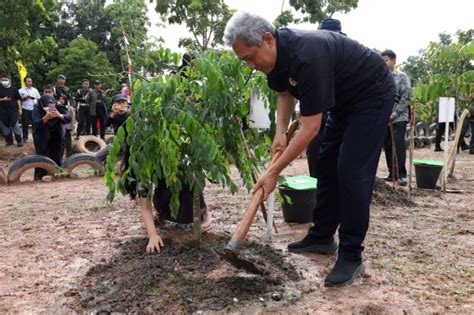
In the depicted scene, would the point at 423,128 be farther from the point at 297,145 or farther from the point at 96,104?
the point at 297,145

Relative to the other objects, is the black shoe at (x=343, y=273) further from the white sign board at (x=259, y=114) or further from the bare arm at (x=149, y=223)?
the bare arm at (x=149, y=223)

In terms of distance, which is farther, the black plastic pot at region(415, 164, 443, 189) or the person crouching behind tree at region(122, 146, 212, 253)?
the black plastic pot at region(415, 164, 443, 189)

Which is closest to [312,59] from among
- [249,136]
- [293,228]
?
[249,136]

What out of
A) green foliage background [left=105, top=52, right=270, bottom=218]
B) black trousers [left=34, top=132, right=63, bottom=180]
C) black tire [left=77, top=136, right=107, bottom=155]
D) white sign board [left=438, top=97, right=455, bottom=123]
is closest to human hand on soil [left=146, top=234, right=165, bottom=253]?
green foliage background [left=105, top=52, right=270, bottom=218]

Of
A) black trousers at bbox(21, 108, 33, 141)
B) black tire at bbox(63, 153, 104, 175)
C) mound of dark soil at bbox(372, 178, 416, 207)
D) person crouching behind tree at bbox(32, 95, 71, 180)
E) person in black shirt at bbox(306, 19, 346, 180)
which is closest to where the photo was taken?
person in black shirt at bbox(306, 19, 346, 180)

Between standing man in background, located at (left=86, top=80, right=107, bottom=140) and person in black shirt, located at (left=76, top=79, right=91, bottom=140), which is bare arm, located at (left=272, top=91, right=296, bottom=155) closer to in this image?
standing man in background, located at (left=86, top=80, right=107, bottom=140)

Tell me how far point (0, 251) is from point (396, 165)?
464 centimetres

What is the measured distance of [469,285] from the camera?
2.67 m

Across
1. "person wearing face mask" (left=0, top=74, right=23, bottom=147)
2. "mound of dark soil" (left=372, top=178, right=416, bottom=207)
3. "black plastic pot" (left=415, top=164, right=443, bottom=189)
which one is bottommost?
"mound of dark soil" (left=372, top=178, right=416, bottom=207)

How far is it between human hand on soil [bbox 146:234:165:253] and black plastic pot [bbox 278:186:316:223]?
127cm

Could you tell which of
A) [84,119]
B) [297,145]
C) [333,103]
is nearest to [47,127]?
[84,119]

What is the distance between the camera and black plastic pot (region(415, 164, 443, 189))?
5.81 metres

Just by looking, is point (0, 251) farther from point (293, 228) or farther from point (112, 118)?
point (293, 228)

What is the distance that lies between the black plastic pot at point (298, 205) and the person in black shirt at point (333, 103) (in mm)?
850
